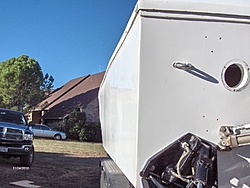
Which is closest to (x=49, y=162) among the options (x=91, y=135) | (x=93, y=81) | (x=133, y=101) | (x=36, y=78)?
(x=133, y=101)

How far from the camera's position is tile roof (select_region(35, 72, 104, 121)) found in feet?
112

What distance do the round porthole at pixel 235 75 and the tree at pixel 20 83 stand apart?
1250 inches

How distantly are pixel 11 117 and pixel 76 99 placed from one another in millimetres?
23032

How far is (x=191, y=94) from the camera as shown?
258 cm

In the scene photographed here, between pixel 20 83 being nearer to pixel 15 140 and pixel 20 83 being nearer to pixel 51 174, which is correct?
pixel 15 140

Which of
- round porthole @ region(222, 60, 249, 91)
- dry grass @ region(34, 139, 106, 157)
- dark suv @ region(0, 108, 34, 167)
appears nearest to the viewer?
round porthole @ region(222, 60, 249, 91)

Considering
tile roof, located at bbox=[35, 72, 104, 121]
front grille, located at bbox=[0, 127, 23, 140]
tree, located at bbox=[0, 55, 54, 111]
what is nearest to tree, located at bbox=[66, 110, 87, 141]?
tile roof, located at bbox=[35, 72, 104, 121]

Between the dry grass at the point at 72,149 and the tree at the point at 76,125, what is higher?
the tree at the point at 76,125

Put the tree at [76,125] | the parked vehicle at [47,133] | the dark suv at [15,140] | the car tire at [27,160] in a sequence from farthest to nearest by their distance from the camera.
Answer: the tree at [76,125] < the parked vehicle at [47,133] < the car tire at [27,160] < the dark suv at [15,140]

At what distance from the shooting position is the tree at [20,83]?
32344 mm

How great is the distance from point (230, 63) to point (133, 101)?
838 mm

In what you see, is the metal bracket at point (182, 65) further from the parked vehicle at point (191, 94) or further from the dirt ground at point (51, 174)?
the dirt ground at point (51, 174)

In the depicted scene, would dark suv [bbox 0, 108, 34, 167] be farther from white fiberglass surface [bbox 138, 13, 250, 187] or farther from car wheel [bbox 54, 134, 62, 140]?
car wheel [bbox 54, 134, 62, 140]

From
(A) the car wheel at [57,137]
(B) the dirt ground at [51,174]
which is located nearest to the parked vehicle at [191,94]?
(B) the dirt ground at [51,174]
